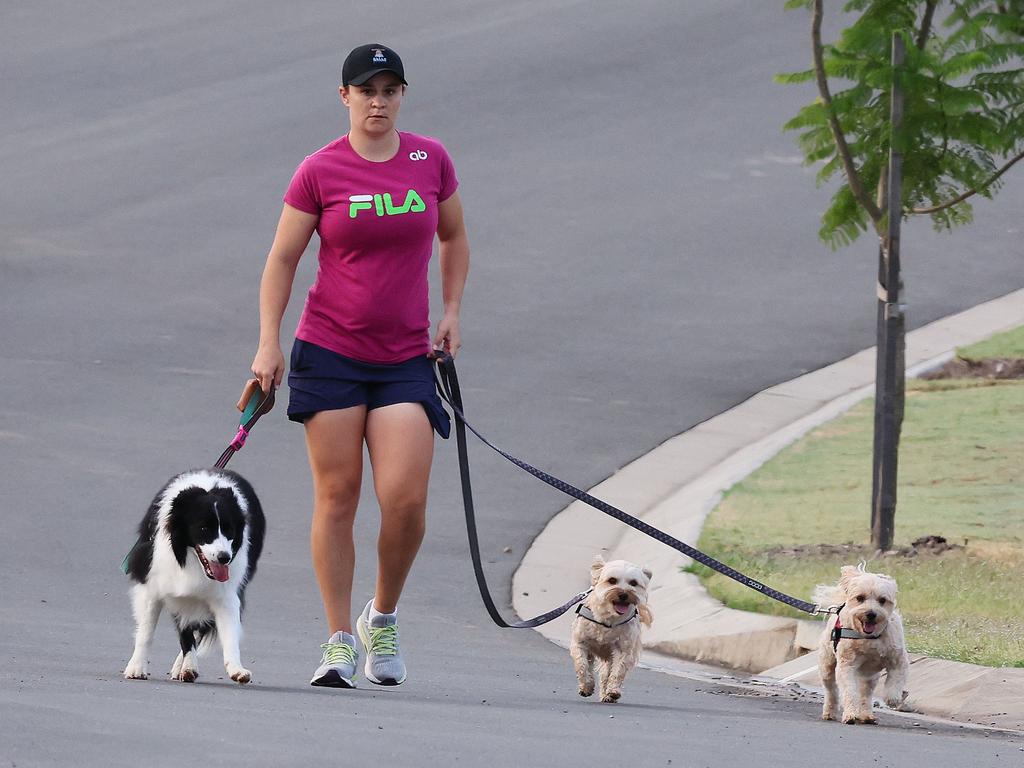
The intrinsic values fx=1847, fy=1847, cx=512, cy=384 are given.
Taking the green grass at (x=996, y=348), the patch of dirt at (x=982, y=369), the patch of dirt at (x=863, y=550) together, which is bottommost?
the patch of dirt at (x=863, y=550)

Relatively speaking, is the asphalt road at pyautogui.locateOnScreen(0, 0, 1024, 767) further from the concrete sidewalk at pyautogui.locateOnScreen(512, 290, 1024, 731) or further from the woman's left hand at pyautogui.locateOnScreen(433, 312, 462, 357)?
the woman's left hand at pyautogui.locateOnScreen(433, 312, 462, 357)

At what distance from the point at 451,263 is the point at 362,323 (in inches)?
24.6

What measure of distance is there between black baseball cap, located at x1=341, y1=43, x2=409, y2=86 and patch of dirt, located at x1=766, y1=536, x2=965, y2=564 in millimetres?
4885

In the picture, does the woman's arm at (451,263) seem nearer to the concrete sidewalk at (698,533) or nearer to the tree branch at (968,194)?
the concrete sidewalk at (698,533)

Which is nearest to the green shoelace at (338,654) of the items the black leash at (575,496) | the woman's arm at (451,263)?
the black leash at (575,496)

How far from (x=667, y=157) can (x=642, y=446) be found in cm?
935

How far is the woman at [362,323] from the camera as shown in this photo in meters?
6.64

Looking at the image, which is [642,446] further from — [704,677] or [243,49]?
[243,49]

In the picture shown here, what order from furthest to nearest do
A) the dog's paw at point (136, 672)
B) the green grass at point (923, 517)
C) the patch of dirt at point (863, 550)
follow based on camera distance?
the patch of dirt at point (863, 550), the green grass at point (923, 517), the dog's paw at point (136, 672)

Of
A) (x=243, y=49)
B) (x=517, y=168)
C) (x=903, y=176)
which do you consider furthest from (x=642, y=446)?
(x=243, y=49)

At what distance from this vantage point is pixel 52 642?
27.8 feet

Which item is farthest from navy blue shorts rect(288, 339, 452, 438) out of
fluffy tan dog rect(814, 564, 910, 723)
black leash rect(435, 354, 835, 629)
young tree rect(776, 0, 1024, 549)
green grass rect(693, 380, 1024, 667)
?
young tree rect(776, 0, 1024, 549)

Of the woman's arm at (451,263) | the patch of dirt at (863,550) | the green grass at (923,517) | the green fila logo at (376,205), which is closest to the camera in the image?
the green fila logo at (376,205)

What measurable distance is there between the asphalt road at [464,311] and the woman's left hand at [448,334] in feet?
4.37
